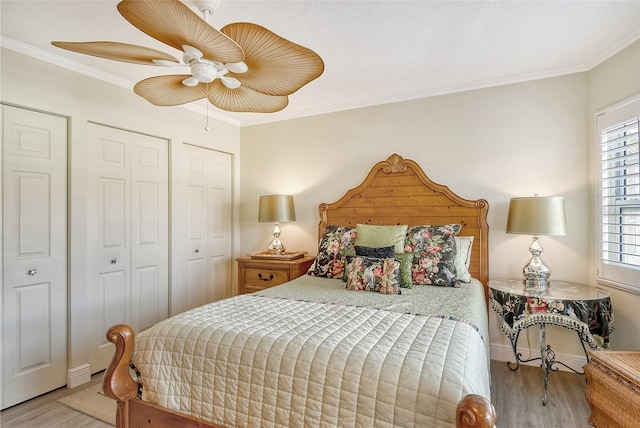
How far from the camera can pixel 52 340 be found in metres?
2.46

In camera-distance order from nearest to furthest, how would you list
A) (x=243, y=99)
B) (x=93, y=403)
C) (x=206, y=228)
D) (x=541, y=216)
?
(x=243, y=99), (x=93, y=403), (x=541, y=216), (x=206, y=228)

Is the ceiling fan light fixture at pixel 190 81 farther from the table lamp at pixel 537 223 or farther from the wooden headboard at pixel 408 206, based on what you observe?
the table lamp at pixel 537 223

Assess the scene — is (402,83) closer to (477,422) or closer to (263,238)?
(263,238)

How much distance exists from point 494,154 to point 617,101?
853 mm

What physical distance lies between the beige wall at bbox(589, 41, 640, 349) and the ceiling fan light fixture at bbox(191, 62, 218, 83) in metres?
2.65

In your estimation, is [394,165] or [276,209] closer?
[394,165]

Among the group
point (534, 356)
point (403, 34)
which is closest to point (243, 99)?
point (403, 34)

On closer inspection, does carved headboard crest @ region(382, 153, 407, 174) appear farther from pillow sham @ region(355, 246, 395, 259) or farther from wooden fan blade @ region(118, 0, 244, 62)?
wooden fan blade @ region(118, 0, 244, 62)

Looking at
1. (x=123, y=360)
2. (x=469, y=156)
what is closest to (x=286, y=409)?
(x=123, y=360)

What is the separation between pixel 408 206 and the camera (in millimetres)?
3205

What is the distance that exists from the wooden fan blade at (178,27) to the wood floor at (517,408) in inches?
88.3

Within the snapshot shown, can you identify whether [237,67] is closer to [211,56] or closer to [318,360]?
[211,56]

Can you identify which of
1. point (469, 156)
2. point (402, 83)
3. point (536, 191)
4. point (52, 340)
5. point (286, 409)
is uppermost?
point (402, 83)

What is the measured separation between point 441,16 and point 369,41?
1.57 ft
